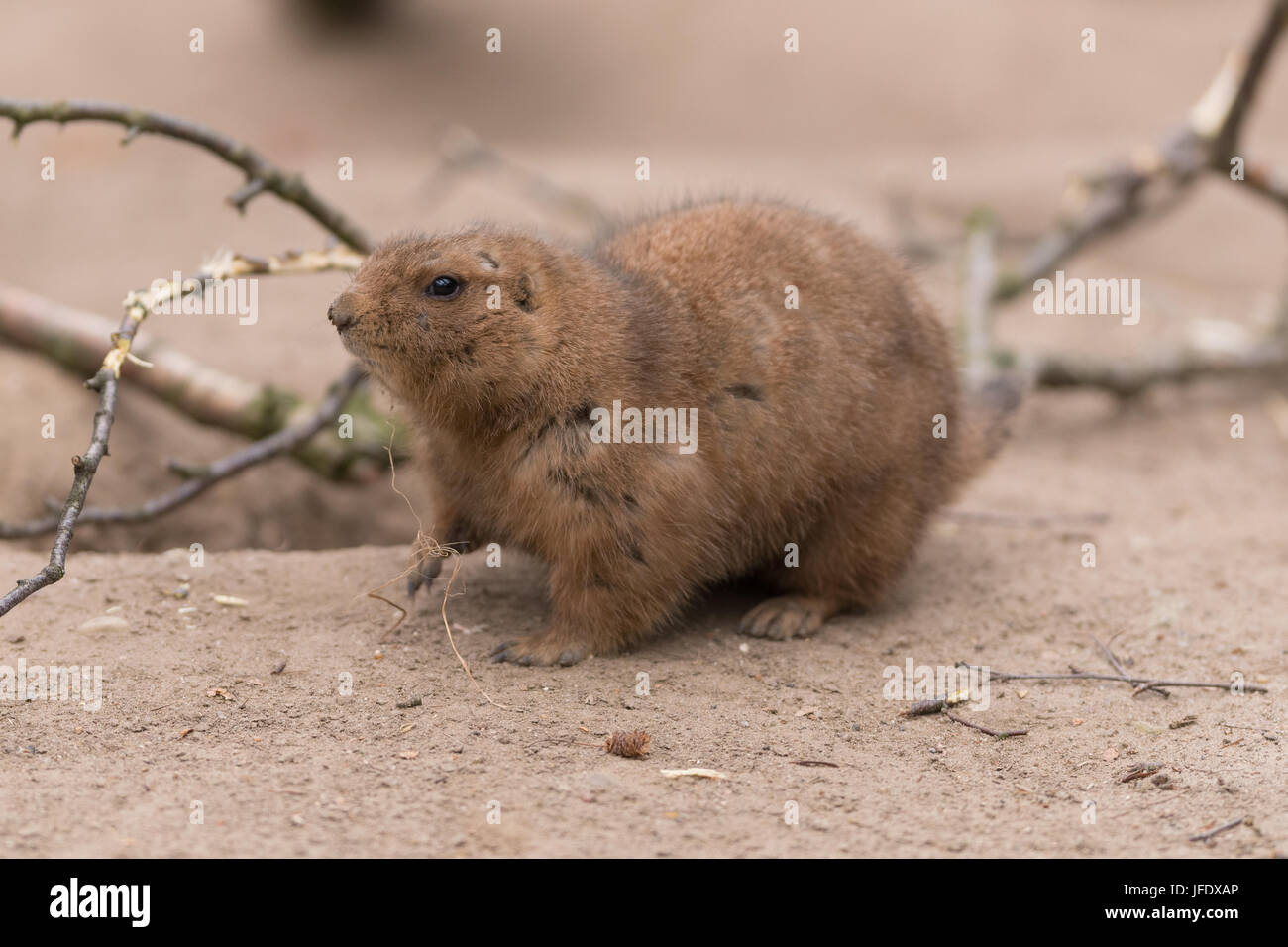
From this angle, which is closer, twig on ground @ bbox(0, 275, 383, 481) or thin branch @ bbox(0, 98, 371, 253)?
thin branch @ bbox(0, 98, 371, 253)

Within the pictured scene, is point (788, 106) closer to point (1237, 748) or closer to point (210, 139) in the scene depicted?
point (210, 139)

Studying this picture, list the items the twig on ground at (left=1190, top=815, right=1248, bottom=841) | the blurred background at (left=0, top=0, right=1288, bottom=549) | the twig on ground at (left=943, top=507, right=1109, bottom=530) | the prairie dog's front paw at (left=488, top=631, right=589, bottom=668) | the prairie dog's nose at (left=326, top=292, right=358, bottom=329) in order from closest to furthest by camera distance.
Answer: the twig on ground at (left=1190, top=815, right=1248, bottom=841) < the prairie dog's nose at (left=326, top=292, right=358, bottom=329) < the prairie dog's front paw at (left=488, top=631, right=589, bottom=668) < the twig on ground at (left=943, top=507, right=1109, bottom=530) < the blurred background at (left=0, top=0, right=1288, bottom=549)

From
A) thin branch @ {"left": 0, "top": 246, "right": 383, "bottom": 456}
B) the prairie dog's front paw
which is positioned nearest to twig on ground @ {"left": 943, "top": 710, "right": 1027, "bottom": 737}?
the prairie dog's front paw

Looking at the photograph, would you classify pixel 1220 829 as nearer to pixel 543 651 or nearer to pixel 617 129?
pixel 543 651

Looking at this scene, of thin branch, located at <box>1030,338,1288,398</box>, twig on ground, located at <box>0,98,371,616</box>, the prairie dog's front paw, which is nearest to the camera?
twig on ground, located at <box>0,98,371,616</box>

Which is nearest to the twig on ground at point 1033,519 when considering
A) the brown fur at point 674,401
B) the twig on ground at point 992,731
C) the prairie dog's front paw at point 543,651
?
the brown fur at point 674,401

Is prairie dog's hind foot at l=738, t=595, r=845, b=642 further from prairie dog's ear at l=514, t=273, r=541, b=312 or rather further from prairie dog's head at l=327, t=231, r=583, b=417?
prairie dog's ear at l=514, t=273, r=541, b=312

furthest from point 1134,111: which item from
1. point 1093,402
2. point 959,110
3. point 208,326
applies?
point 208,326

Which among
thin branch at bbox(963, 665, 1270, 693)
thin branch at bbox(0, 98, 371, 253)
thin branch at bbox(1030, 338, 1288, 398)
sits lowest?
thin branch at bbox(963, 665, 1270, 693)

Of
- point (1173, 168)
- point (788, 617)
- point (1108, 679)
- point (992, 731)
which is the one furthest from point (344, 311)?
point (1173, 168)
